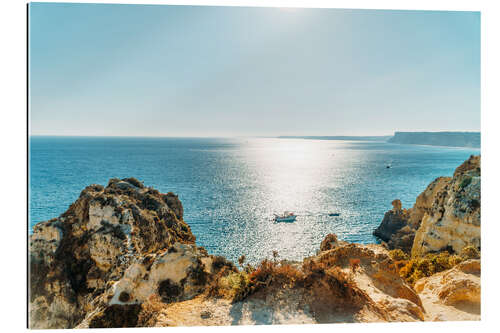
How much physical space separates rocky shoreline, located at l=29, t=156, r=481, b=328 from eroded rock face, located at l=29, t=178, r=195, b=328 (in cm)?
2

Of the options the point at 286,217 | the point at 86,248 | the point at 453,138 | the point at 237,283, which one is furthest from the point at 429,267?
the point at 286,217

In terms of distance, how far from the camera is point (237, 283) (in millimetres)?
4078

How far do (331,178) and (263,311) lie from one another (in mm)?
16852

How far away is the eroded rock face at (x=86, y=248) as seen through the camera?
18.0 ft

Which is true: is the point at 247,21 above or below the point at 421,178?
above

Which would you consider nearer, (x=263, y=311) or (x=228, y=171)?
(x=263, y=311)

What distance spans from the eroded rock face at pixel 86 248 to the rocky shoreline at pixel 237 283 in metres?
0.02

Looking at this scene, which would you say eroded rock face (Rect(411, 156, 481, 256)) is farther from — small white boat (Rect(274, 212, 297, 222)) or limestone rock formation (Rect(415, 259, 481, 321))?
small white boat (Rect(274, 212, 297, 222))

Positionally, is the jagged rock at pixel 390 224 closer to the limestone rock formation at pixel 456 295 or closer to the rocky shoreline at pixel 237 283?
the rocky shoreline at pixel 237 283

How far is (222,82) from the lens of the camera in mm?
6871

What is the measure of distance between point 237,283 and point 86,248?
456cm
